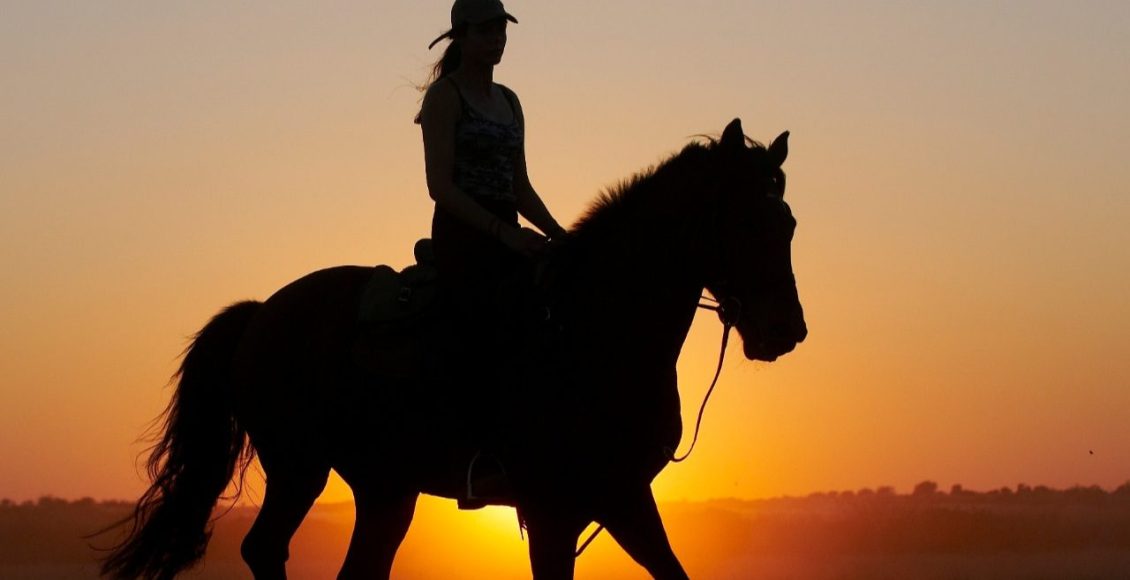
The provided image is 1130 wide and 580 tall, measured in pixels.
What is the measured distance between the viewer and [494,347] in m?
8.77

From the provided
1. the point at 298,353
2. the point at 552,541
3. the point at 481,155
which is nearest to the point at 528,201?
the point at 481,155

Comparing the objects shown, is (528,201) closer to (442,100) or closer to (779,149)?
(442,100)

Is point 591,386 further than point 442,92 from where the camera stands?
No

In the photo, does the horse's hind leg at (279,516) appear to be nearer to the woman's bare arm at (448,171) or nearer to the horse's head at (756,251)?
the woman's bare arm at (448,171)

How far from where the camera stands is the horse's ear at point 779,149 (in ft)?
27.2

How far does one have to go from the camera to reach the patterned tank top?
30.1ft

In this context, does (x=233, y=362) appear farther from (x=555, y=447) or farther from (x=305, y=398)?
(x=555, y=447)

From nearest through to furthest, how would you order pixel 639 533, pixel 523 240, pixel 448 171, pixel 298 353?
pixel 639 533 < pixel 523 240 < pixel 448 171 < pixel 298 353

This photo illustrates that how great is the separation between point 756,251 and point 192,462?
448 centimetres

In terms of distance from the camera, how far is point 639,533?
27.4 ft

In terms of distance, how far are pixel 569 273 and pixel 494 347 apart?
521mm

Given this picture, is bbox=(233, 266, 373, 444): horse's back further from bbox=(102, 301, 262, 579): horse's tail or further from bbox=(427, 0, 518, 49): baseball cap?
bbox=(427, 0, 518, 49): baseball cap

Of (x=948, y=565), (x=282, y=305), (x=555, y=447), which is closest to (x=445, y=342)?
(x=555, y=447)

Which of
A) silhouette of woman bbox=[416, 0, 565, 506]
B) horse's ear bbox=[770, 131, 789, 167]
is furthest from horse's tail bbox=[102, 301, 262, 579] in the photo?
horse's ear bbox=[770, 131, 789, 167]
